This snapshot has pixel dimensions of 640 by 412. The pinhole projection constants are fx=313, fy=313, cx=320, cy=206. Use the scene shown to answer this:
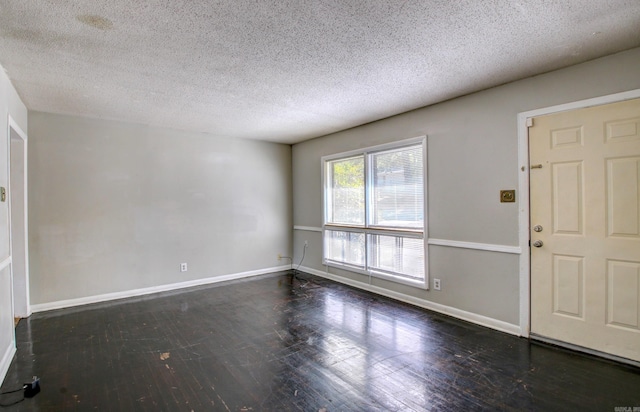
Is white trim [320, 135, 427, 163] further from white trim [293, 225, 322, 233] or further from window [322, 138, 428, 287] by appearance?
white trim [293, 225, 322, 233]

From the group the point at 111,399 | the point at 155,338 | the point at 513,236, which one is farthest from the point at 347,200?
the point at 111,399

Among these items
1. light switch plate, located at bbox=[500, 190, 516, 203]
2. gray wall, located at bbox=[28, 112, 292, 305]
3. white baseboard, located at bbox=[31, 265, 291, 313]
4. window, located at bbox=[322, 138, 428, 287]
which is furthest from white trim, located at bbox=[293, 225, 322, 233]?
light switch plate, located at bbox=[500, 190, 516, 203]

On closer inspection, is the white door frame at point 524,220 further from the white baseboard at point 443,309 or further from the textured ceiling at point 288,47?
the textured ceiling at point 288,47

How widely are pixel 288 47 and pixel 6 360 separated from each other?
10.8 ft

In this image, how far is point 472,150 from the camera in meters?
3.39

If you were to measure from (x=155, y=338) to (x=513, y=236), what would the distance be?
3.66 m

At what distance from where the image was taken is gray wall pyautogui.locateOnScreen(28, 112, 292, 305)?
12.9 ft

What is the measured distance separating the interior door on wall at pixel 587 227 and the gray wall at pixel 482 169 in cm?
19

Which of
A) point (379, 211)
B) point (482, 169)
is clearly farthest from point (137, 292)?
point (482, 169)

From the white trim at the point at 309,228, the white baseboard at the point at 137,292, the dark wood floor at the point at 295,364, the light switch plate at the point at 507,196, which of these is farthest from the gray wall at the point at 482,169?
the white baseboard at the point at 137,292

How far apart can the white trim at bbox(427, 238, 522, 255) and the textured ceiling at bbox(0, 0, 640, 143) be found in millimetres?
1630

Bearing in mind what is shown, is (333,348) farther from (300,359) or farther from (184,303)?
(184,303)

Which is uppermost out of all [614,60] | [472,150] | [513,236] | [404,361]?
[614,60]

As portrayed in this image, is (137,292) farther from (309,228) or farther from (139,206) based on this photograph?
(309,228)
